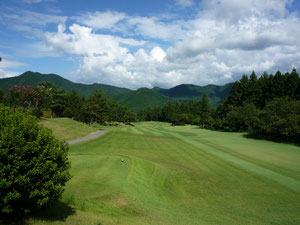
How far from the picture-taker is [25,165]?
6406 millimetres

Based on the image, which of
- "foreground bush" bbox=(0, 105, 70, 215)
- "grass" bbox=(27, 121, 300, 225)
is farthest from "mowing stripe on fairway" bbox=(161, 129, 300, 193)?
"foreground bush" bbox=(0, 105, 70, 215)

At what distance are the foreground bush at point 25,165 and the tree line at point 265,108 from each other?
4932cm

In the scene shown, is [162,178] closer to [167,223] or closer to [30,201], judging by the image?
[167,223]

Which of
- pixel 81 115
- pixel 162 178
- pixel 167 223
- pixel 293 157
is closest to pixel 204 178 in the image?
pixel 162 178

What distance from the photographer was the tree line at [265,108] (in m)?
45.3

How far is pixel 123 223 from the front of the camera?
28.7 feet

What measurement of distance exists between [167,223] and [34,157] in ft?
22.8

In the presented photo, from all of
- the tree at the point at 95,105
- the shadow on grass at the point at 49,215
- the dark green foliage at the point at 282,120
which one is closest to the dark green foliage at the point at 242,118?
the dark green foliage at the point at 282,120

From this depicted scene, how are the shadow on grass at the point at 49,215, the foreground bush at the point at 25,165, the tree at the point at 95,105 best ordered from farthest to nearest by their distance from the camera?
the tree at the point at 95,105
the shadow on grass at the point at 49,215
the foreground bush at the point at 25,165

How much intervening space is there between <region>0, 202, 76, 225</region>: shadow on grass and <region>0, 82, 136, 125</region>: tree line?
26.9 m

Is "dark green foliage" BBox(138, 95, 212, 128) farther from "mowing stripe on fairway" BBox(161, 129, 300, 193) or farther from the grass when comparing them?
the grass

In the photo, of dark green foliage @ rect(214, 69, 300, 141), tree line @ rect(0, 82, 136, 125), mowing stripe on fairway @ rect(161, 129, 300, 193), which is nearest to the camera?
mowing stripe on fairway @ rect(161, 129, 300, 193)

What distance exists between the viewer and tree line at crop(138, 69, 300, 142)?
45.3 metres

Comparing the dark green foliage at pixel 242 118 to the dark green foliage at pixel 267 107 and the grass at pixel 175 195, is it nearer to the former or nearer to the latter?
the dark green foliage at pixel 267 107
